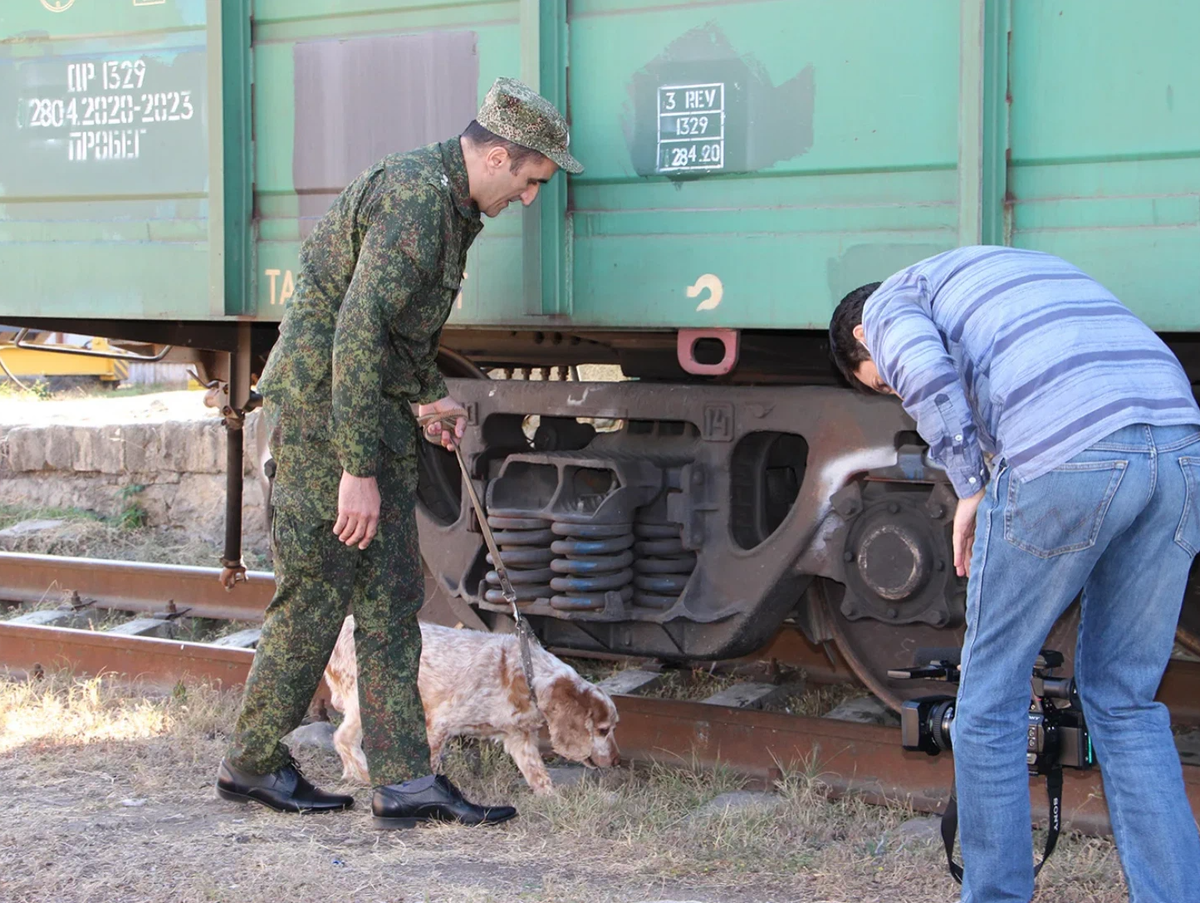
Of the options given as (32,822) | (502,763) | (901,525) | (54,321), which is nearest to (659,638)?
(502,763)

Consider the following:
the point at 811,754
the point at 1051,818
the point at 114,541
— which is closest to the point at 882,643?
the point at 811,754

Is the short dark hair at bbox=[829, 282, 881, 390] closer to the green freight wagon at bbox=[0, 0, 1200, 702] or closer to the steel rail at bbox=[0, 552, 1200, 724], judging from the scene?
the green freight wagon at bbox=[0, 0, 1200, 702]

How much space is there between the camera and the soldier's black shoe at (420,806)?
371 centimetres

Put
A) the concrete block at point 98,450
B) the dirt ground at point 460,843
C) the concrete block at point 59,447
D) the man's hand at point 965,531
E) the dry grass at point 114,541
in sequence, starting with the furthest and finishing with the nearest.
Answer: the concrete block at point 59,447 → the concrete block at point 98,450 → the dry grass at point 114,541 → the dirt ground at point 460,843 → the man's hand at point 965,531

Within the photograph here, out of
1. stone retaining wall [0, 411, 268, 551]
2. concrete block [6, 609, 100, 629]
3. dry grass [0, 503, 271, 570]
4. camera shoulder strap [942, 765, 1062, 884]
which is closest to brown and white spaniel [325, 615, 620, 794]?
camera shoulder strap [942, 765, 1062, 884]

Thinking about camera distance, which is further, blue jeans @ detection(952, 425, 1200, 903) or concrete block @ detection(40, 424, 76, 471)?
concrete block @ detection(40, 424, 76, 471)

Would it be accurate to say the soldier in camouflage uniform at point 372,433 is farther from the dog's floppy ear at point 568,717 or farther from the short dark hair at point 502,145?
the dog's floppy ear at point 568,717

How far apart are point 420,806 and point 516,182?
5.54 feet

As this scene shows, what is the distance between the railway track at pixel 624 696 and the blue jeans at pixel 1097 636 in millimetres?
1075

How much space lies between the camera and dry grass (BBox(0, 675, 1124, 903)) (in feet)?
10.8

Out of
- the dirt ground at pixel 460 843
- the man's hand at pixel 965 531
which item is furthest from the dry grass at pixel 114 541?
the man's hand at pixel 965 531

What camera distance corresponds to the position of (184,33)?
4.30 m

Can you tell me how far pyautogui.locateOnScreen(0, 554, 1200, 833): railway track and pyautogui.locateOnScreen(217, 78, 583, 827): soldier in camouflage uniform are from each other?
0.78m

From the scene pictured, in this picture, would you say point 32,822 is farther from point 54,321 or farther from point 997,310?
point 997,310
